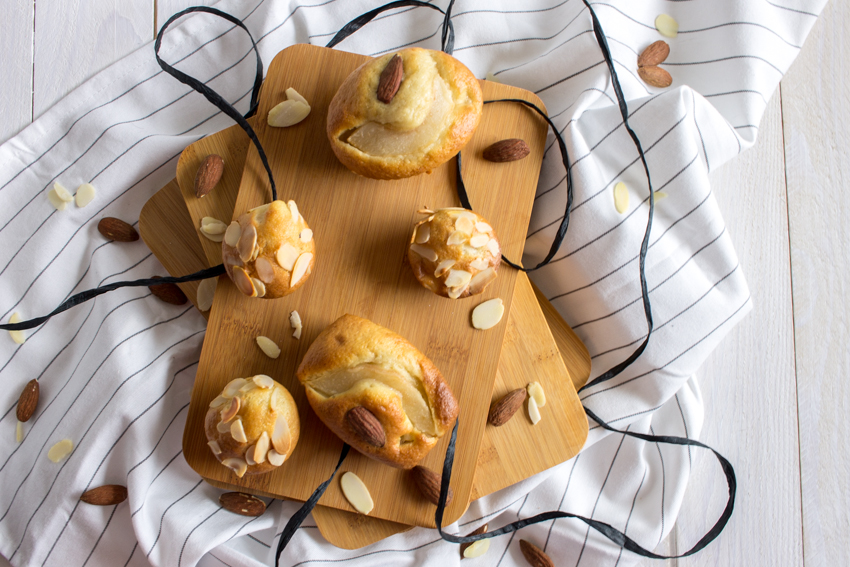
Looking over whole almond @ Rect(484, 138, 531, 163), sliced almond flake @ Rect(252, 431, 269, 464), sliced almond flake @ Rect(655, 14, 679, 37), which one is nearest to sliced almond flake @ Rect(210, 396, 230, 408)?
sliced almond flake @ Rect(252, 431, 269, 464)

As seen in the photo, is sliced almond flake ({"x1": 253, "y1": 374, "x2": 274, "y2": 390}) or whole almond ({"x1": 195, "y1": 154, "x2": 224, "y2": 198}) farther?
whole almond ({"x1": 195, "y1": 154, "x2": 224, "y2": 198})

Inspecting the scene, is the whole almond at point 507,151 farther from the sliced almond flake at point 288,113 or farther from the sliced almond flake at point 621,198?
the sliced almond flake at point 288,113

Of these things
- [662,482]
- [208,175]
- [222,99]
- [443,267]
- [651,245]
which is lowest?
[662,482]

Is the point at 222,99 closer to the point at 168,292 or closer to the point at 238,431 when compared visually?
the point at 168,292

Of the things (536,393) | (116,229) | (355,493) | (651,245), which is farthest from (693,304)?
(116,229)

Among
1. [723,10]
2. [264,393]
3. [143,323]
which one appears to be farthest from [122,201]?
[723,10]

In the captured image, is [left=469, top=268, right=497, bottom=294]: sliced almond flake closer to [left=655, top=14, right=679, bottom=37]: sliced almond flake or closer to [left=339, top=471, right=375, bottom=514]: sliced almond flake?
[left=339, top=471, right=375, bottom=514]: sliced almond flake

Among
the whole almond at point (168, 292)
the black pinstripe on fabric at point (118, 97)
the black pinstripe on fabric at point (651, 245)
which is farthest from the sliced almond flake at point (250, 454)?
the black pinstripe on fabric at point (118, 97)
